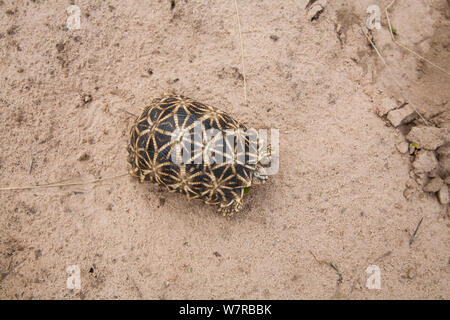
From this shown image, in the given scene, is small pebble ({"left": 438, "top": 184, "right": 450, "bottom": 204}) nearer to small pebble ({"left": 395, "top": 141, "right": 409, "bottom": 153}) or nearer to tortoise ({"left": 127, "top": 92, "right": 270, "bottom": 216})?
small pebble ({"left": 395, "top": 141, "right": 409, "bottom": 153})

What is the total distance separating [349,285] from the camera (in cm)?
270

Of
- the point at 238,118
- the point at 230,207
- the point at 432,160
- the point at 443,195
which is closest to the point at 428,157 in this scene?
the point at 432,160

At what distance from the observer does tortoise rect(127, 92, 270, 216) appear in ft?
7.39

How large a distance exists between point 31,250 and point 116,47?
217 centimetres

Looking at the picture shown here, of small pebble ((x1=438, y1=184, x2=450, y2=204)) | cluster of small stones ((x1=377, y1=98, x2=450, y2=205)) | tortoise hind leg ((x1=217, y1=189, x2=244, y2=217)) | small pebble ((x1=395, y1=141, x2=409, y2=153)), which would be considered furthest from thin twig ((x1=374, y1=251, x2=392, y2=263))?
tortoise hind leg ((x1=217, y1=189, x2=244, y2=217))

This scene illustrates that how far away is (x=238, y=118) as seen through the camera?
2971mm

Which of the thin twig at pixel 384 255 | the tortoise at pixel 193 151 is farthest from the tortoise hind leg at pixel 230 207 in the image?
the thin twig at pixel 384 255

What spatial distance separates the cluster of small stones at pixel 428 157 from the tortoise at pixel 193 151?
1594mm

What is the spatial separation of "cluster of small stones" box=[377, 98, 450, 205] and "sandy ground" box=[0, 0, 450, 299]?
81 mm

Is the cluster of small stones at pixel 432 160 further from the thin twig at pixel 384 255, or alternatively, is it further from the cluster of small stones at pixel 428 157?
the thin twig at pixel 384 255

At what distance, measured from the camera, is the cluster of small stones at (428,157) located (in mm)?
2830

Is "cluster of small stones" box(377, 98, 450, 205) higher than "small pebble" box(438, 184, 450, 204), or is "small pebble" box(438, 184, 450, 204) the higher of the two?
"cluster of small stones" box(377, 98, 450, 205)
